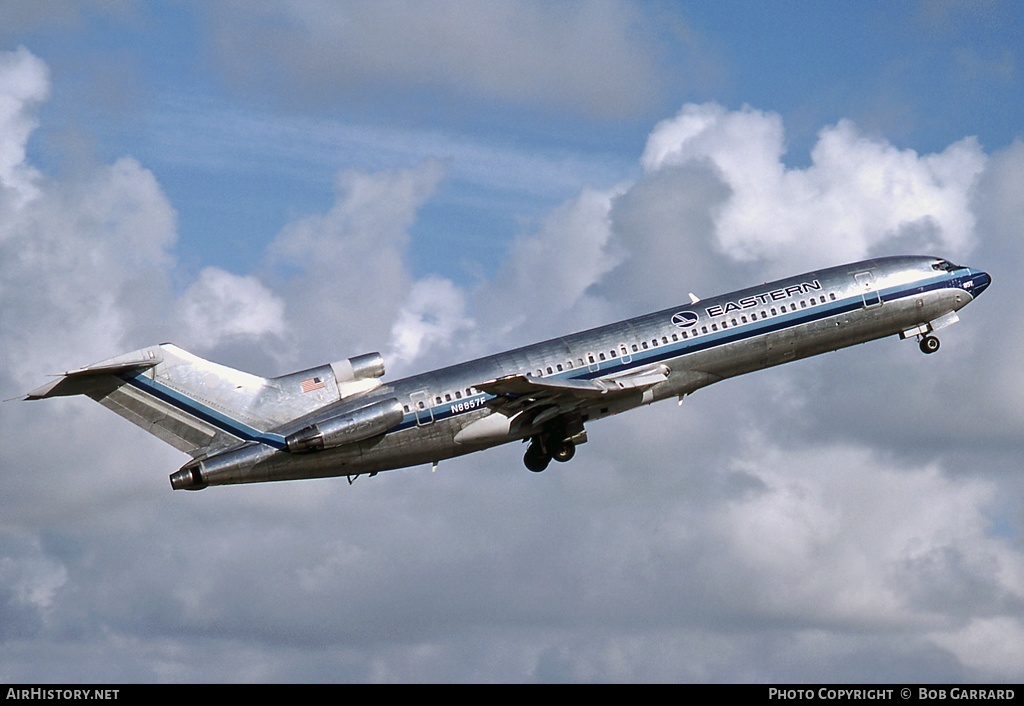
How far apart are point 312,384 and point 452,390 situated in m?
6.01

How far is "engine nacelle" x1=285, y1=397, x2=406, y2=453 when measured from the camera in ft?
178

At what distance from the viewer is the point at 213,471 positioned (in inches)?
2136

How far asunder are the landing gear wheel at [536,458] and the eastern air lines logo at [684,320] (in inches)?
308

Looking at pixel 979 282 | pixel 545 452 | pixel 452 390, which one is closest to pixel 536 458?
pixel 545 452

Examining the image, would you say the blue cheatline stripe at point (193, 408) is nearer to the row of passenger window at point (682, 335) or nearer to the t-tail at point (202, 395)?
the t-tail at point (202, 395)

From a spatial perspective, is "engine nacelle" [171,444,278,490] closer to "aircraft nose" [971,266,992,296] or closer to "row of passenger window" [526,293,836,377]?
"row of passenger window" [526,293,836,377]

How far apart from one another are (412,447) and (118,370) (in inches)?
482

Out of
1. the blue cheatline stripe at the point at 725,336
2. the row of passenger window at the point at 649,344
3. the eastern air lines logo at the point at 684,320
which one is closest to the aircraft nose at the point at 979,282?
the blue cheatline stripe at the point at 725,336

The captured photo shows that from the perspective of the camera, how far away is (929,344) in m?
61.7

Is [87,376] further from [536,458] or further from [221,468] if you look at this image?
[536,458]

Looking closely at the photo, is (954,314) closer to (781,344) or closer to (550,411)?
(781,344)
